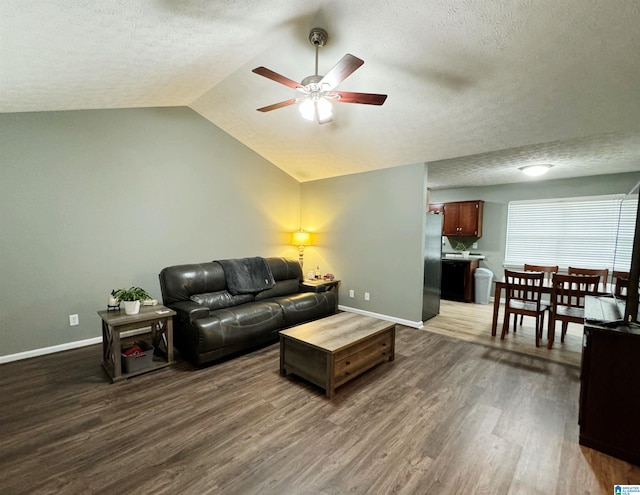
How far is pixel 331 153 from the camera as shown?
4.19m

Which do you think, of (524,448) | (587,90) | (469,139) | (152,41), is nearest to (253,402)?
(524,448)

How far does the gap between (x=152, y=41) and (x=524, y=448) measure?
3845 mm

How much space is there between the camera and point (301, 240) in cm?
511

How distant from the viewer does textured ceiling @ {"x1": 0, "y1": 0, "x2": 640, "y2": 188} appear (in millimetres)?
1855

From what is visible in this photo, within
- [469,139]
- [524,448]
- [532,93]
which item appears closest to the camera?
[524,448]

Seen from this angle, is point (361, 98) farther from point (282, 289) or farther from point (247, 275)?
point (282, 289)

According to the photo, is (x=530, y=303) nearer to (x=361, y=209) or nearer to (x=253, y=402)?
(x=361, y=209)

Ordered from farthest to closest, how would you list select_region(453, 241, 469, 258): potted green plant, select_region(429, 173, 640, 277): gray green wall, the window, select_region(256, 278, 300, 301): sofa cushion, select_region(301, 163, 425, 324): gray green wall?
1. select_region(453, 241, 469, 258): potted green plant
2. select_region(429, 173, 640, 277): gray green wall
3. the window
4. select_region(301, 163, 425, 324): gray green wall
5. select_region(256, 278, 300, 301): sofa cushion

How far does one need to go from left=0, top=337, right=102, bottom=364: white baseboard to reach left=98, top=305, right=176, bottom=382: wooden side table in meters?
0.60

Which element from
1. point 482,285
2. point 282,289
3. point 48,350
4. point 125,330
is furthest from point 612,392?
point 48,350

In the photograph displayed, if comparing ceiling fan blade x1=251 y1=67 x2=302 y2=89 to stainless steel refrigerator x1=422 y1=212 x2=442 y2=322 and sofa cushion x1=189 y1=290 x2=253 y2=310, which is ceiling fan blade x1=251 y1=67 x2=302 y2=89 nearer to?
sofa cushion x1=189 y1=290 x2=253 y2=310

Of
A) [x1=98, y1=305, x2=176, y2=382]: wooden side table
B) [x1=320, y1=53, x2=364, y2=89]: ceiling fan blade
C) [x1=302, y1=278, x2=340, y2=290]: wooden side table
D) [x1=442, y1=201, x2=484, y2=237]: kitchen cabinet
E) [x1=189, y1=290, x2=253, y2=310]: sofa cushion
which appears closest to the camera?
[x1=320, y1=53, x2=364, y2=89]: ceiling fan blade

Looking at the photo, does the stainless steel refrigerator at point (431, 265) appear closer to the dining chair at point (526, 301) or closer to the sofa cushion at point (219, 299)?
the dining chair at point (526, 301)

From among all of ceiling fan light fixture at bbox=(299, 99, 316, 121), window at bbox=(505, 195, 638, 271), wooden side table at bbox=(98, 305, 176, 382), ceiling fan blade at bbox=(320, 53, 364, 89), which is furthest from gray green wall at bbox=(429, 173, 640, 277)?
wooden side table at bbox=(98, 305, 176, 382)
